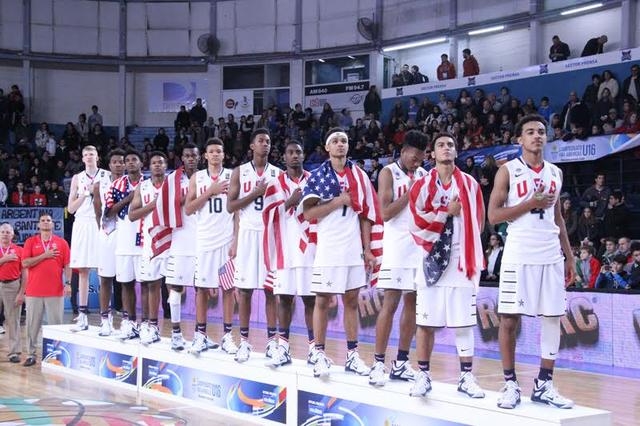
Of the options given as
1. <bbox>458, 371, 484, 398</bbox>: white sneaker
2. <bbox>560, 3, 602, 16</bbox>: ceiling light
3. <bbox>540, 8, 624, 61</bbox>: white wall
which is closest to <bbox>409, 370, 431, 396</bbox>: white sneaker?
<bbox>458, 371, 484, 398</bbox>: white sneaker

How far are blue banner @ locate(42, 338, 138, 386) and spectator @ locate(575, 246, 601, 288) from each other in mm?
6608

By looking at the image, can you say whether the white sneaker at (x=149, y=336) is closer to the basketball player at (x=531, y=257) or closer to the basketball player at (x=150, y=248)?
the basketball player at (x=150, y=248)

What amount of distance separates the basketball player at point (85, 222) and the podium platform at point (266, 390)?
2.95ft

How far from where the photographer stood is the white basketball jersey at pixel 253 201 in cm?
862

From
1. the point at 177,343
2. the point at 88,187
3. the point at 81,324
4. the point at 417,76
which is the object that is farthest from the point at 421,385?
the point at 417,76

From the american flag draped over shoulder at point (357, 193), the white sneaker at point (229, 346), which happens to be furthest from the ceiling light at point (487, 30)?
the american flag draped over shoulder at point (357, 193)

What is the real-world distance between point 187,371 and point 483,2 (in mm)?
16635

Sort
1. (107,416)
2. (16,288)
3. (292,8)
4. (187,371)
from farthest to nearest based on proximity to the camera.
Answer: (292,8)
(16,288)
(187,371)
(107,416)

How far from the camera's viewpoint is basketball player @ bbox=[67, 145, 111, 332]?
11.1m

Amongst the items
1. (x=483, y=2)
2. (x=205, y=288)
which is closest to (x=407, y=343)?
(x=205, y=288)

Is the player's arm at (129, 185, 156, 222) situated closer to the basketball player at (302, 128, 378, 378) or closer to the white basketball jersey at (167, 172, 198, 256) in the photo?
the white basketball jersey at (167, 172, 198, 256)

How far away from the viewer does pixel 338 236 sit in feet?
24.5

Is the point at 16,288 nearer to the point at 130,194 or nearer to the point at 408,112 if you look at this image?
the point at 130,194

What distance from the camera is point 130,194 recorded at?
10.4 meters
